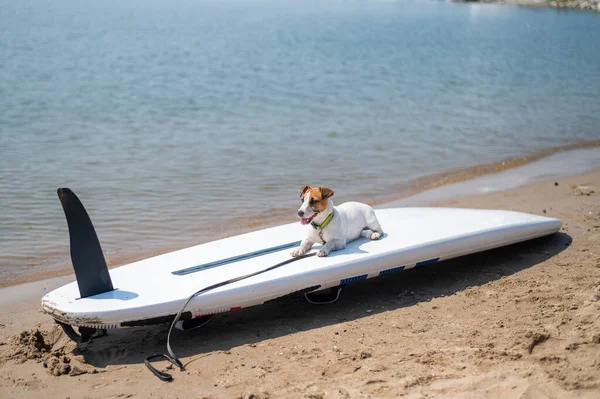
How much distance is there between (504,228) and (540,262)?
47 cm

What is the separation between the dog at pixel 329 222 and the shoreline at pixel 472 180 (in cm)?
229

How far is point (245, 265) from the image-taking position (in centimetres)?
550

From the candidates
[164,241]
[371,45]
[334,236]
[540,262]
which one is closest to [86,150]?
[164,241]

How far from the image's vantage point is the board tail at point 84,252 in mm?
4906

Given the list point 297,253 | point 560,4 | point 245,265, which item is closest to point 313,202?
point 297,253

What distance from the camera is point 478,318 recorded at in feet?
16.5

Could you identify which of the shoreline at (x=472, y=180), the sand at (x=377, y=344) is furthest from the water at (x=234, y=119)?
the sand at (x=377, y=344)

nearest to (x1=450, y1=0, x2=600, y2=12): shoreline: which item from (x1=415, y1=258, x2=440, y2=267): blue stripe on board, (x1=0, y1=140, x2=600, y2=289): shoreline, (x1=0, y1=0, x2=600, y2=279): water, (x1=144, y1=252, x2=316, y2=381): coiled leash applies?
(x1=0, y1=0, x2=600, y2=279): water

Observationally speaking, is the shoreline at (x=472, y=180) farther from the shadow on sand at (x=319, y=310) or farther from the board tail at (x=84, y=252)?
the shadow on sand at (x=319, y=310)

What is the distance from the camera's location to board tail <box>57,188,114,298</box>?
16.1 ft

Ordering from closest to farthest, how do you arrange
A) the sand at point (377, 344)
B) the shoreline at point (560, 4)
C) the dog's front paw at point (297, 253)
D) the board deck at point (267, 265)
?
the sand at point (377, 344)
the board deck at point (267, 265)
the dog's front paw at point (297, 253)
the shoreline at point (560, 4)

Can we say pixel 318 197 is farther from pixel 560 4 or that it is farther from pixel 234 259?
pixel 560 4

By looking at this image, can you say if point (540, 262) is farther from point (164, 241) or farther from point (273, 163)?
point (273, 163)

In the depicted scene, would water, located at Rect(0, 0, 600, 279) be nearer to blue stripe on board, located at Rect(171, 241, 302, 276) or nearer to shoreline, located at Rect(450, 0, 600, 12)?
blue stripe on board, located at Rect(171, 241, 302, 276)
